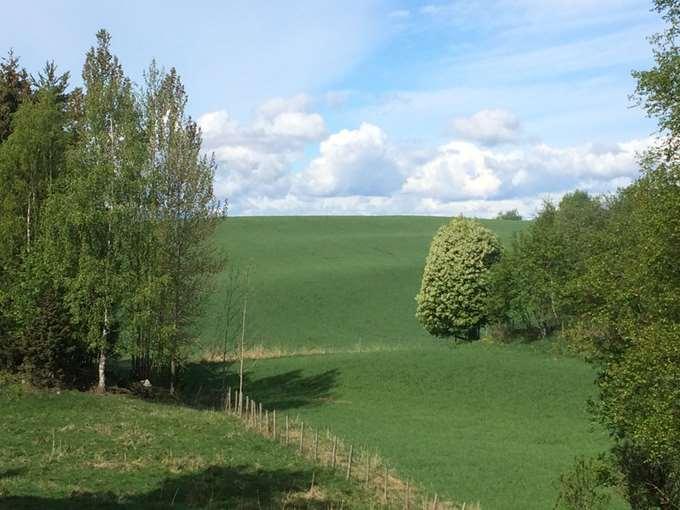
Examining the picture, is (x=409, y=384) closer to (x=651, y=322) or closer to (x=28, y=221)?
(x=28, y=221)

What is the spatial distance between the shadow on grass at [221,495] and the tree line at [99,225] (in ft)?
50.6

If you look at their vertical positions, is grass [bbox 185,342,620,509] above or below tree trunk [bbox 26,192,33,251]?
below

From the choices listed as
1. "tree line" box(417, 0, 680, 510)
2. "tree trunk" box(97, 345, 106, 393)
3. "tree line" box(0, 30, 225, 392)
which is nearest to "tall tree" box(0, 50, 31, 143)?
"tree line" box(0, 30, 225, 392)

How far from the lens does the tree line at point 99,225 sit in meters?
35.0

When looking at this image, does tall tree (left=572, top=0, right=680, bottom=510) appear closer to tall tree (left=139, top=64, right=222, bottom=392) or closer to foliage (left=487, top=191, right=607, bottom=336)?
tall tree (left=139, top=64, right=222, bottom=392)

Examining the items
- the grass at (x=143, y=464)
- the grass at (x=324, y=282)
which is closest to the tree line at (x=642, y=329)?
the grass at (x=143, y=464)

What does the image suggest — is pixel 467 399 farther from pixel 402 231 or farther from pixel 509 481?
pixel 402 231

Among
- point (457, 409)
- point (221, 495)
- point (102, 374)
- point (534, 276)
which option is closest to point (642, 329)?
point (221, 495)

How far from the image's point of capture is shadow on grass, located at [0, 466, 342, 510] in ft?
57.2

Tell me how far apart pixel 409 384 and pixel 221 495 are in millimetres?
28195

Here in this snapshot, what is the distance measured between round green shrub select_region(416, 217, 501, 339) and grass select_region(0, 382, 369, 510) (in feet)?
115

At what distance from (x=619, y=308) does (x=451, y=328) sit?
149 feet

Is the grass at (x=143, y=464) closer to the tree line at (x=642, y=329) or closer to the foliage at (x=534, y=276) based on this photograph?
the tree line at (x=642, y=329)

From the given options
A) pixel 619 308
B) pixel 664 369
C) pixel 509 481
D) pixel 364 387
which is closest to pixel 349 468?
pixel 509 481
